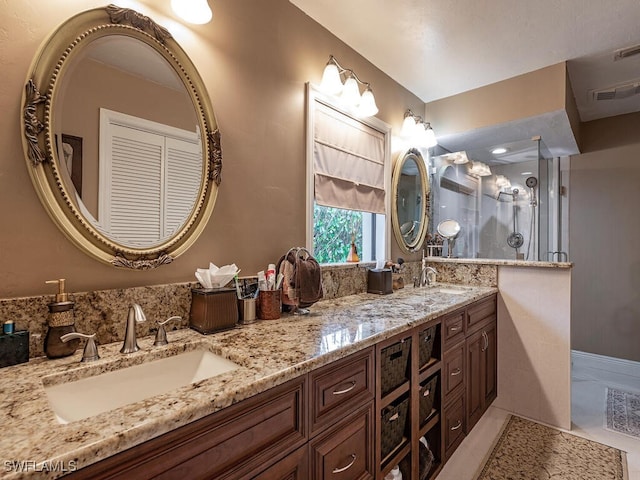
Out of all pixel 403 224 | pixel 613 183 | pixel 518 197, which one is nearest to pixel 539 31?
pixel 518 197

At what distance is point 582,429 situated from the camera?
223 cm

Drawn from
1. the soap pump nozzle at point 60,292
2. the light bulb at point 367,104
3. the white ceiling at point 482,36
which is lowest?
the soap pump nozzle at point 60,292

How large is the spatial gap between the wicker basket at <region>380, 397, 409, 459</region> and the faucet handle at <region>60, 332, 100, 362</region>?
1.07m

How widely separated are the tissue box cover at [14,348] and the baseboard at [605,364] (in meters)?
4.38

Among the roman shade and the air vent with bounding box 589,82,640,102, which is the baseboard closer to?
the air vent with bounding box 589,82,640,102

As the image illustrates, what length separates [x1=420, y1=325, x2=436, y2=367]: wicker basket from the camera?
1614 millimetres

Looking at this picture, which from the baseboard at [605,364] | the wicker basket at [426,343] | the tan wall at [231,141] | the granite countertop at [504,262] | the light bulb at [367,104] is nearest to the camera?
the tan wall at [231,141]

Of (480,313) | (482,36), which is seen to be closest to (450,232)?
(480,313)

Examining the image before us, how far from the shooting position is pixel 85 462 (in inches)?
21.2

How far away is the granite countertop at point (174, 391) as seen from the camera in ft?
1.80

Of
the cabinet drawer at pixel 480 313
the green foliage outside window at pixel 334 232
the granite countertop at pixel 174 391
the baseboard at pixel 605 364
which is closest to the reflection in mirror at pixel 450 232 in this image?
the cabinet drawer at pixel 480 313

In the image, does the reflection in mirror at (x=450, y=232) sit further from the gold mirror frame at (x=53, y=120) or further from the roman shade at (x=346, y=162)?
the gold mirror frame at (x=53, y=120)

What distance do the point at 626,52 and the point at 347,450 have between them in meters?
3.02

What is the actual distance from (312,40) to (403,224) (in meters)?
1.50
